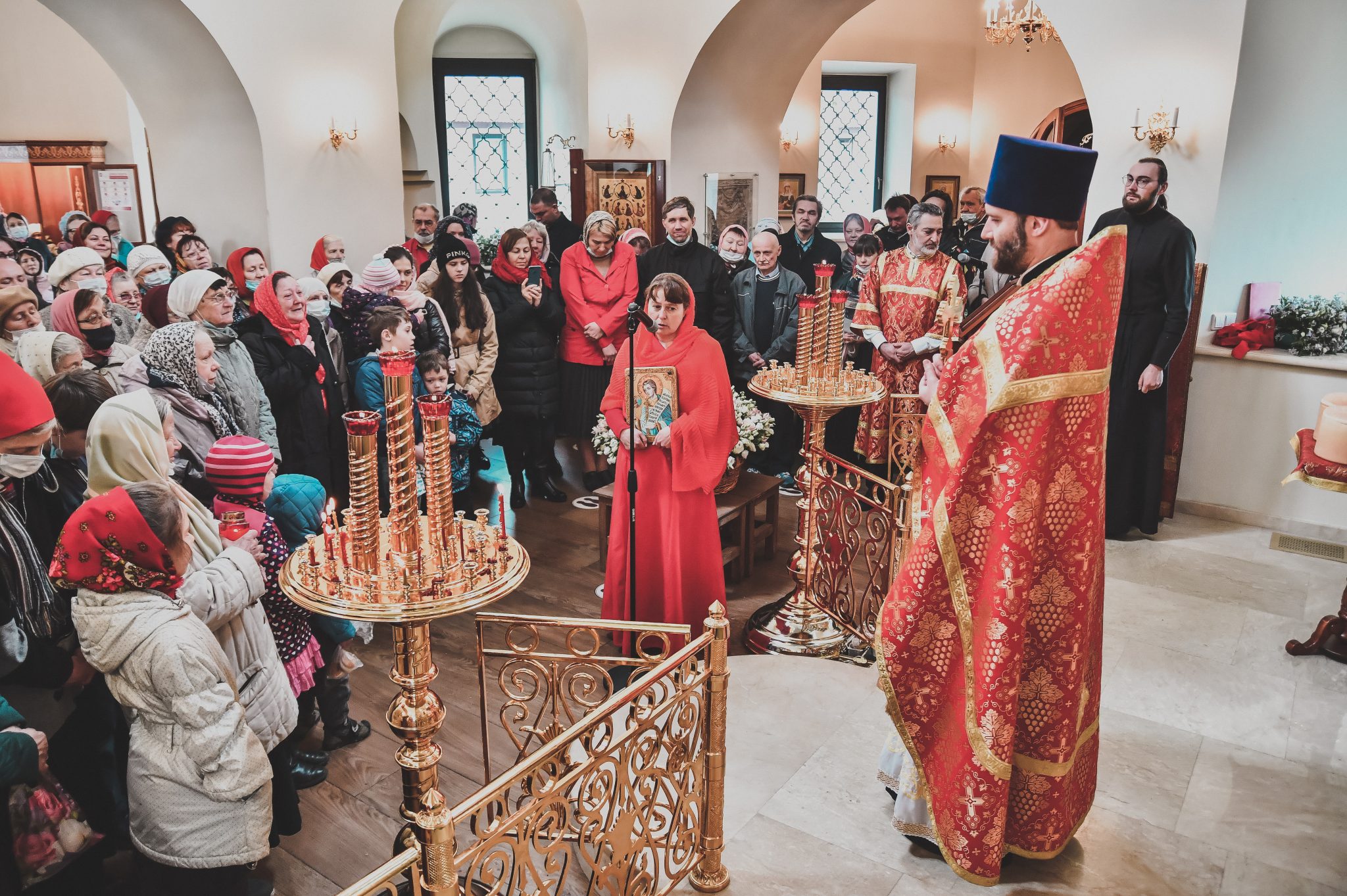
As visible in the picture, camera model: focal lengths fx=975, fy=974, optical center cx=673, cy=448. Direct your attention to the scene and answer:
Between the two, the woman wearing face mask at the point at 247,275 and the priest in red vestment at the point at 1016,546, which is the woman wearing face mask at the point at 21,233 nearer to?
the woman wearing face mask at the point at 247,275

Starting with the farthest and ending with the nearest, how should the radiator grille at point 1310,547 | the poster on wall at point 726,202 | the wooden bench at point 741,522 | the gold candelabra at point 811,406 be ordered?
1. the poster on wall at point 726,202
2. the radiator grille at point 1310,547
3. the wooden bench at point 741,522
4. the gold candelabra at point 811,406

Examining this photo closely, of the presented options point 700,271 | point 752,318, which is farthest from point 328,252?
point 752,318

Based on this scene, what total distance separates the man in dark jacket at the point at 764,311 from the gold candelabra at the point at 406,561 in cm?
481

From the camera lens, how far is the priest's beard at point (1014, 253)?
2.56 meters

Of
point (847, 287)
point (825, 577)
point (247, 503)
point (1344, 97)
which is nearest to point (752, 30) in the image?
point (847, 287)

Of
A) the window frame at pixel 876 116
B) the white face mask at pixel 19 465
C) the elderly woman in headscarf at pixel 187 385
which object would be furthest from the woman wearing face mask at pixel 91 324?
the window frame at pixel 876 116

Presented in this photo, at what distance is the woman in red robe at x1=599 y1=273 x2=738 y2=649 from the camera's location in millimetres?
4398

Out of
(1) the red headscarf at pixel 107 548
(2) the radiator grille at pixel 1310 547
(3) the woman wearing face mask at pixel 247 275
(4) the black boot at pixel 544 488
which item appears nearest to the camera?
(1) the red headscarf at pixel 107 548

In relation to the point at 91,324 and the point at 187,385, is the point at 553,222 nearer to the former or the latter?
the point at 91,324

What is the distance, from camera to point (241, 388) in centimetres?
454

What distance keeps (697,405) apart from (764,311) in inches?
108

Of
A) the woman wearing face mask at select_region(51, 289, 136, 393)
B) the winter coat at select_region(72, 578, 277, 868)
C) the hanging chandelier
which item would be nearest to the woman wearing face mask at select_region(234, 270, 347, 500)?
the woman wearing face mask at select_region(51, 289, 136, 393)

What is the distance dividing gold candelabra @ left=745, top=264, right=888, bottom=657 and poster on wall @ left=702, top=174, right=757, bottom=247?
555cm

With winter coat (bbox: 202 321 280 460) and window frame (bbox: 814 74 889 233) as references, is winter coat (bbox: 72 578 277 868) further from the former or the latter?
window frame (bbox: 814 74 889 233)
